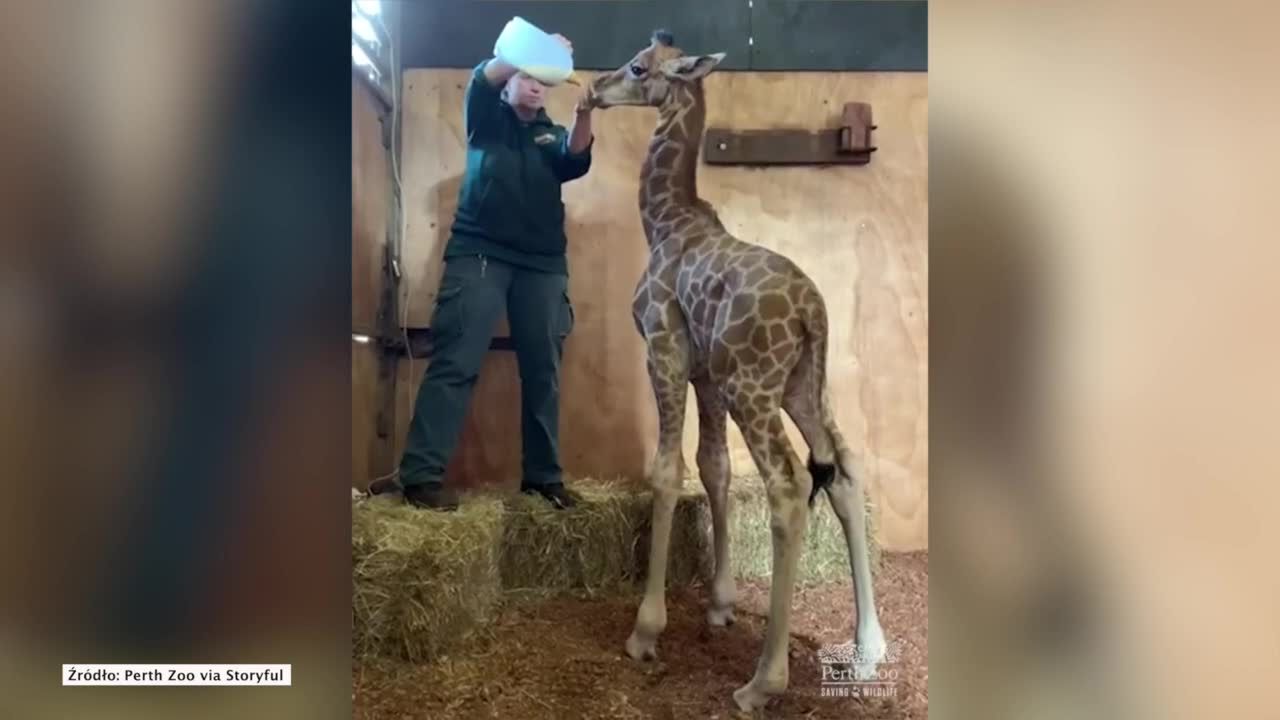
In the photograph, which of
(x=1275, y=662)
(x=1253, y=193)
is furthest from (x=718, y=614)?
(x=1253, y=193)

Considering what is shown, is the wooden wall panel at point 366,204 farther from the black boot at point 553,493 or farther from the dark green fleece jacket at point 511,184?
the black boot at point 553,493

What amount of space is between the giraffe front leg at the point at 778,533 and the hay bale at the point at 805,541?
0.05ft

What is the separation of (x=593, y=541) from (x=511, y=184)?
0.48 m

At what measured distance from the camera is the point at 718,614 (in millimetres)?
1203

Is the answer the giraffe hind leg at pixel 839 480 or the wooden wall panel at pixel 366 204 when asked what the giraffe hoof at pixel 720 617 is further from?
the wooden wall panel at pixel 366 204

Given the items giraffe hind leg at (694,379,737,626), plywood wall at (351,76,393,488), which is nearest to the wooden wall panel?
plywood wall at (351,76,393,488)

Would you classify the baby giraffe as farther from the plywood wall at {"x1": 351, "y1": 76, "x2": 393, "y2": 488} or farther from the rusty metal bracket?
the plywood wall at {"x1": 351, "y1": 76, "x2": 393, "y2": 488}

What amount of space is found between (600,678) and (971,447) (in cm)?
56

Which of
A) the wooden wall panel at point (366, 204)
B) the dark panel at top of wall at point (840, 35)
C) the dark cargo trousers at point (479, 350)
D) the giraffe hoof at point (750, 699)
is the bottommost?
the giraffe hoof at point (750, 699)

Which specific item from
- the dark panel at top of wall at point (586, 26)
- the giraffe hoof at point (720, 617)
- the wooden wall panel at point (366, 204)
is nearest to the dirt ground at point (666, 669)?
the giraffe hoof at point (720, 617)

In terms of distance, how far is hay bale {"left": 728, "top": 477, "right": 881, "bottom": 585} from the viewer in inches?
47.1

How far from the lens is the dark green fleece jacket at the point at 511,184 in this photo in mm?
1200

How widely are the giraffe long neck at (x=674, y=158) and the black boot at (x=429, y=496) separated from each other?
0.43 metres
